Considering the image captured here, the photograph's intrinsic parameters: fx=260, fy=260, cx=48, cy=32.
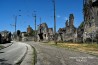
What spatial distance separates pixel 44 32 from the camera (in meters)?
109

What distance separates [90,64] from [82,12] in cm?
5766

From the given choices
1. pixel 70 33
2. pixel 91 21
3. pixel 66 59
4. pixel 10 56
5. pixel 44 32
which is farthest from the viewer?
pixel 44 32

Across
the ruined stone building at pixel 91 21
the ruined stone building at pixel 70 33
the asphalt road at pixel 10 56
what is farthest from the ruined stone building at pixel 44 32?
the asphalt road at pixel 10 56

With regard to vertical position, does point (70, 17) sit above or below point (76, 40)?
above

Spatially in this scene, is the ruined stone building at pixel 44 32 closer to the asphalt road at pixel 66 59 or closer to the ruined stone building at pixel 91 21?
the ruined stone building at pixel 91 21

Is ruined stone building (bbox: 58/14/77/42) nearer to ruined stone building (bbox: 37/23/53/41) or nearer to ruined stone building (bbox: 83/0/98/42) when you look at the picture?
ruined stone building (bbox: 83/0/98/42)

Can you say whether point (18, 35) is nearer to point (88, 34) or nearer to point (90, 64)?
point (88, 34)

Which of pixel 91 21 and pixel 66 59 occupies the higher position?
pixel 91 21

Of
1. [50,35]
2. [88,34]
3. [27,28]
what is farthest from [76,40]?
[27,28]

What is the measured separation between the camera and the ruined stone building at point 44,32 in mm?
102562

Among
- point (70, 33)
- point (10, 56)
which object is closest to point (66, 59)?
point (10, 56)

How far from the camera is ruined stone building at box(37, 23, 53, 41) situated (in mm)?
102562

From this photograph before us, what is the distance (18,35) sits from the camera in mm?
153375

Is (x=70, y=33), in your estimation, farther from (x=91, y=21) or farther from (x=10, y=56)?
(x=10, y=56)
